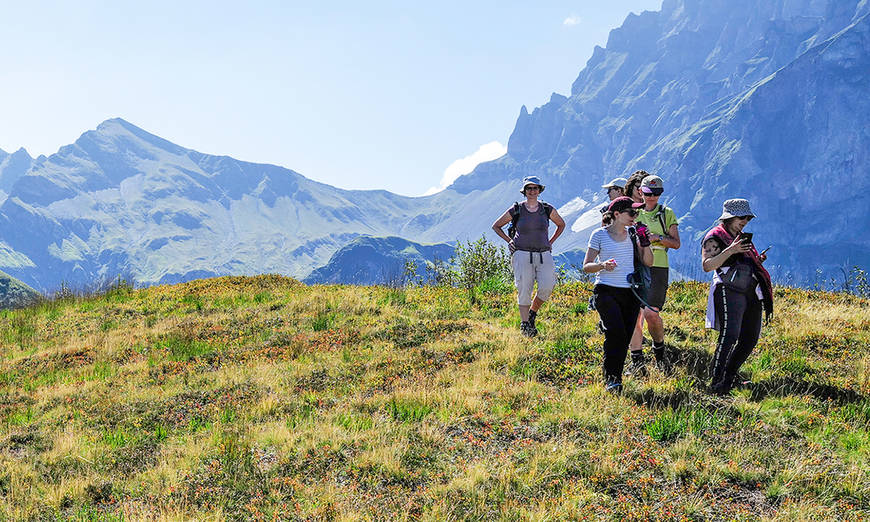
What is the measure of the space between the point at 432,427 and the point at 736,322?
403 centimetres

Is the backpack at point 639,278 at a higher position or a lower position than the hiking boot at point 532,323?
higher

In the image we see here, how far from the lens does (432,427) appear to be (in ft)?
18.9

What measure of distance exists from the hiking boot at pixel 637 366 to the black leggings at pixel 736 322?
114cm

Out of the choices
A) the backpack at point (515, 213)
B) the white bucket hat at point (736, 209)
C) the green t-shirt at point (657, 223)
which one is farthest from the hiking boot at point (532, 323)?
the white bucket hat at point (736, 209)

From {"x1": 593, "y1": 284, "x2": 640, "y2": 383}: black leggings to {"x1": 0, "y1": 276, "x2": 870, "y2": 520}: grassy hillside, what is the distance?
2.04ft

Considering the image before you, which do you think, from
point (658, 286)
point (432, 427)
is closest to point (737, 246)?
point (658, 286)

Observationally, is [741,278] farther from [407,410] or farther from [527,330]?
[407,410]

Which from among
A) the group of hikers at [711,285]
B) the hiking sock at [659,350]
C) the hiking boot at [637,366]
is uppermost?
the group of hikers at [711,285]

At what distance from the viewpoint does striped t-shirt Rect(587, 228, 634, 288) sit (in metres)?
6.33

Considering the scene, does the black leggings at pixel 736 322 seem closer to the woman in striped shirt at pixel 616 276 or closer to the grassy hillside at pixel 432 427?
the grassy hillside at pixel 432 427

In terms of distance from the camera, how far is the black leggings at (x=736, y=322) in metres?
6.20

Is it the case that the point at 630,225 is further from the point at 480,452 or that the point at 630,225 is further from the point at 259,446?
the point at 259,446

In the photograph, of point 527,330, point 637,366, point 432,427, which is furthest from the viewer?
point 527,330

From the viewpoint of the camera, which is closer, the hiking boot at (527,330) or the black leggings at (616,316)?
the black leggings at (616,316)
